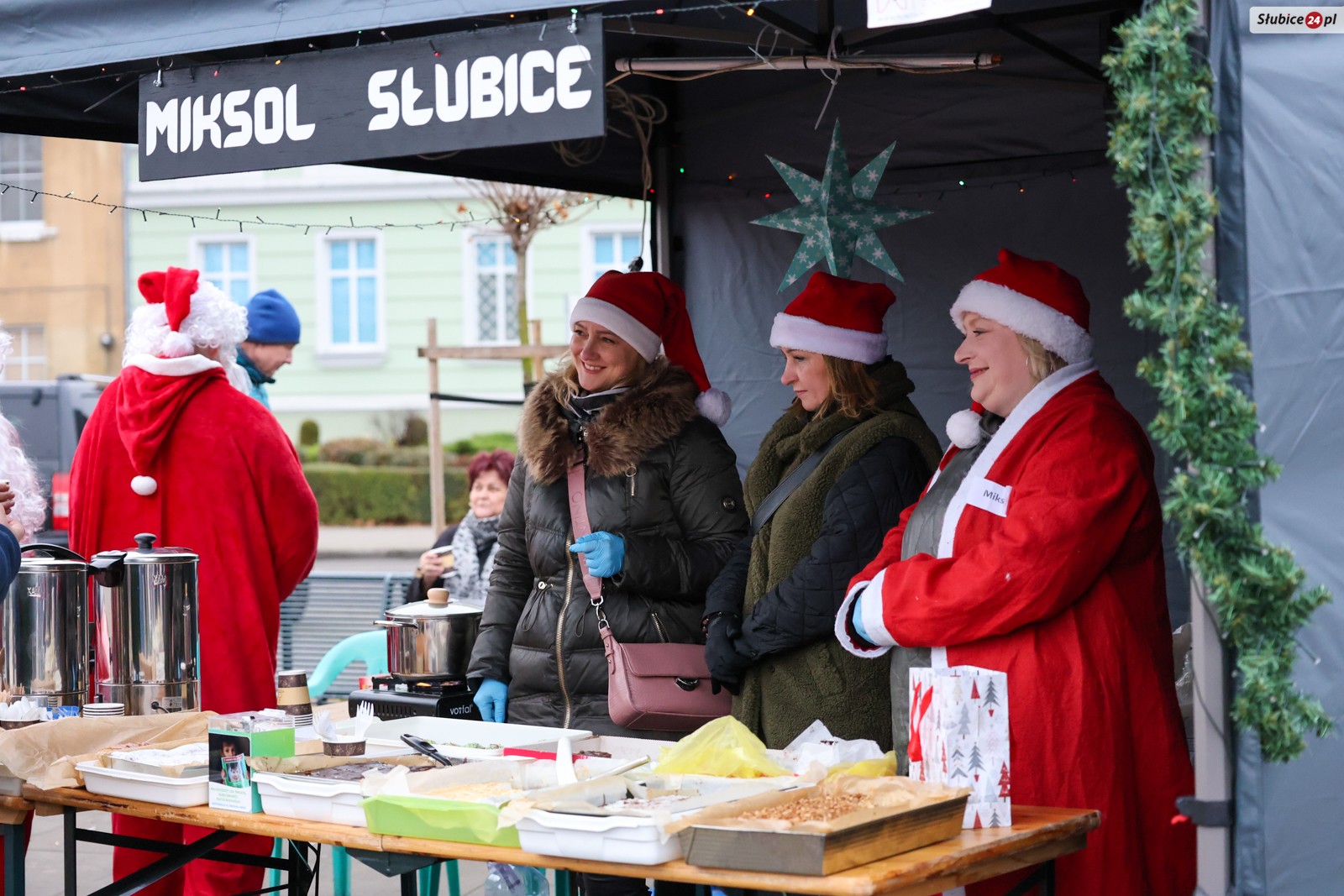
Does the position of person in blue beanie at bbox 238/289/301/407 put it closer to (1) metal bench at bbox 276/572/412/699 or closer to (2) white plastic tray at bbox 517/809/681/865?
(1) metal bench at bbox 276/572/412/699

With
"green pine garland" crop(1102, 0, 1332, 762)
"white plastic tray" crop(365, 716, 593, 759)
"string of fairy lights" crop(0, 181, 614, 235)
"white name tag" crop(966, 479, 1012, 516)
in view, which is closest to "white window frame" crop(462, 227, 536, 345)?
"string of fairy lights" crop(0, 181, 614, 235)

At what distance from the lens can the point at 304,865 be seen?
Answer: 13.0 ft

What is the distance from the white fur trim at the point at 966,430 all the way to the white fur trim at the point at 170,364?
Answer: 233 centimetres

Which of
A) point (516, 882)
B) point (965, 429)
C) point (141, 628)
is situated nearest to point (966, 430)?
point (965, 429)

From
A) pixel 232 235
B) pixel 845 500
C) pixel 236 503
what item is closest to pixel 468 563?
pixel 236 503

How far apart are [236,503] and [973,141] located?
8.47 ft

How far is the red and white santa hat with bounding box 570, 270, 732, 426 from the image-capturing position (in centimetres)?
395

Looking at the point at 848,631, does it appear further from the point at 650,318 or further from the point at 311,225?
the point at 311,225

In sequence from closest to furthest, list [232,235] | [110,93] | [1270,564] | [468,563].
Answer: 1. [1270,564]
2. [110,93]
3. [468,563]
4. [232,235]

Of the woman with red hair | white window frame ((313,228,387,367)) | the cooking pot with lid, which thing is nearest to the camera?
the cooking pot with lid

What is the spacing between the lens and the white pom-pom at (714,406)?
153 inches

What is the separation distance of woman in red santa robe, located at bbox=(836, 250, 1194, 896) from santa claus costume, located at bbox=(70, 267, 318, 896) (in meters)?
2.09

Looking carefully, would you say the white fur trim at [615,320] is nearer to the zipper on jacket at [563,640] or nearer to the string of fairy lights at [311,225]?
the zipper on jacket at [563,640]

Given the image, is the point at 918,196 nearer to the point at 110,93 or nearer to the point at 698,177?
the point at 698,177
